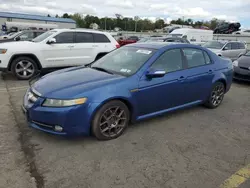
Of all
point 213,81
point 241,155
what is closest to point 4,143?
point 241,155

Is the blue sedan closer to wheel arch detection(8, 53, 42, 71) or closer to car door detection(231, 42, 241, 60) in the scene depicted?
wheel arch detection(8, 53, 42, 71)

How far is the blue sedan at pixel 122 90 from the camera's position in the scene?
3316mm

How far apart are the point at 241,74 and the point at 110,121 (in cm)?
633

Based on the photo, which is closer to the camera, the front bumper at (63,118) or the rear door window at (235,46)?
the front bumper at (63,118)

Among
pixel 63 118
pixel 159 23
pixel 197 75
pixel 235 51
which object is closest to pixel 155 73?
pixel 197 75

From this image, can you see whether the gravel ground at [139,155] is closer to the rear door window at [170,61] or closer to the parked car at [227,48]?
the rear door window at [170,61]

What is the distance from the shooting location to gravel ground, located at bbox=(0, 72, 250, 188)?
2744 millimetres

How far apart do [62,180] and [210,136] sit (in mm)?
2517

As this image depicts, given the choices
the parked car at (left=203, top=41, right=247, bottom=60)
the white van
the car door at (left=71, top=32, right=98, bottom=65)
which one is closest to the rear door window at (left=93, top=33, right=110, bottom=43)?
the car door at (left=71, top=32, right=98, bottom=65)

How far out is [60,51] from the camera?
825 cm

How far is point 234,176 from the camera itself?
2883mm

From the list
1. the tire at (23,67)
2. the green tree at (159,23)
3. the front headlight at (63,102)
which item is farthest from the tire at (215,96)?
the green tree at (159,23)

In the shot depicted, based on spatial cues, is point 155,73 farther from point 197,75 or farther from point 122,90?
point 197,75

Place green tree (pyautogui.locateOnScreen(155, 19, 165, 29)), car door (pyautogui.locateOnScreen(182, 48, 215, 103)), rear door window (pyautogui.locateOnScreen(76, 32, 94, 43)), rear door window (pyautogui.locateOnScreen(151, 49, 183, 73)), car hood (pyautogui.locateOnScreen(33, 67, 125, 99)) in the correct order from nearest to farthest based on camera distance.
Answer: car hood (pyautogui.locateOnScreen(33, 67, 125, 99)) → rear door window (pyautogui.locateOnScreen(151, 49, 183, 73)) → car door (pyautogui.locateOnScreen(182, 48, 215, 103)) → rear door window (pyautogui.locateOnScreen(76, 32, 94, 43)) → green tree (pyautogui.locateOnScreen(155, 19, 165, 29))
